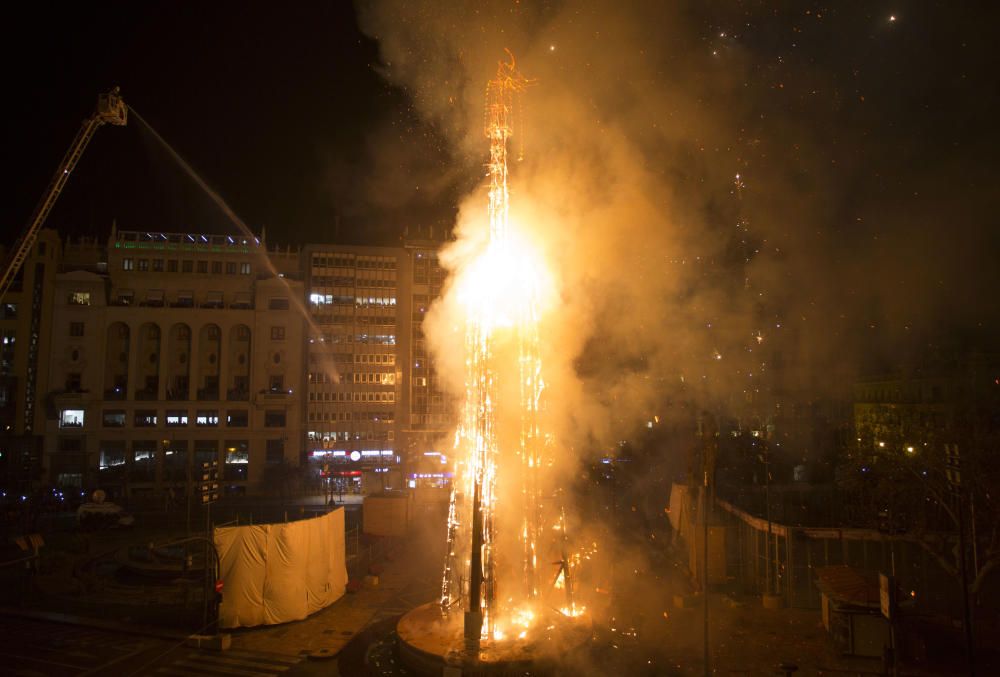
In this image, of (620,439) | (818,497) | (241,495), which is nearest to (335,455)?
(241,495)

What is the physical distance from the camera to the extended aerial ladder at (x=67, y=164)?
27625 millimetres

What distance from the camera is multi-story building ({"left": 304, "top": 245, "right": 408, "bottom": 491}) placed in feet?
149

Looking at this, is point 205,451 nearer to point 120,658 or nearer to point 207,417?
point 207,417

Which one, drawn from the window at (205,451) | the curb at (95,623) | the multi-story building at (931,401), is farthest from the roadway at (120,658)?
the window at (205,451)

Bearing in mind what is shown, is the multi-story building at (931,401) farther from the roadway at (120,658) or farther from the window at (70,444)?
the window at (70,444)

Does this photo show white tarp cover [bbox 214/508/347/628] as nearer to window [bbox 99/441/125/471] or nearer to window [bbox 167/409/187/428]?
window [bbox 167/409/187/428]

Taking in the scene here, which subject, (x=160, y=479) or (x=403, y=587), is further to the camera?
(x=160, y=479)

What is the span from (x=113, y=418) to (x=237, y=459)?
8.33 m

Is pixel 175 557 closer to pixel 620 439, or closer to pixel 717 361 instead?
pixel 620 439

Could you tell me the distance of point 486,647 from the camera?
11.3 metres

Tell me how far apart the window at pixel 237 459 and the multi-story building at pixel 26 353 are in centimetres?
1063

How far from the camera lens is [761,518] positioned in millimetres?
16359

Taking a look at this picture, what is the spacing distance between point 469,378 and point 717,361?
17.8 metres

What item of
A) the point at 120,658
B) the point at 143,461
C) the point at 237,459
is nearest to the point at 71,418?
the point at 143,461
